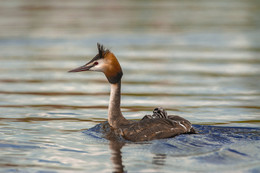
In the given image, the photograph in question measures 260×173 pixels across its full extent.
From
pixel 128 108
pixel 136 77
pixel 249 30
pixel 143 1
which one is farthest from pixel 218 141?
pixel 143 1

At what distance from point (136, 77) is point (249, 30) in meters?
14.3

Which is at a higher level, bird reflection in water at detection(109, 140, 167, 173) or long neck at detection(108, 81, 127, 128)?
long neck at detection(108, 81, 127, 128)

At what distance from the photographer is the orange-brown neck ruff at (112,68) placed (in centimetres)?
1120

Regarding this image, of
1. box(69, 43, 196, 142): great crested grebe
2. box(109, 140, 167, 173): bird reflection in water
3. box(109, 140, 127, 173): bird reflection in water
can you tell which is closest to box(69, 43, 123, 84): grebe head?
box(69, 43, 196, 142): great crested grebe

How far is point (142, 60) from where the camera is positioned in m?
22.2

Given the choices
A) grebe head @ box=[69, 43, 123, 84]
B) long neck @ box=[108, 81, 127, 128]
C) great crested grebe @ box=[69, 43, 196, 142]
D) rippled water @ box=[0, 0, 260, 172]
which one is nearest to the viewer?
rippled water @ box=[0, 0, 260, 172]

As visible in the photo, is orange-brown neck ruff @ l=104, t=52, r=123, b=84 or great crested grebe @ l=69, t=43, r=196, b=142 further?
orange-brown neck ruff @ l=104, t=52, r=123, b=84

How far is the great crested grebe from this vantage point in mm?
10570

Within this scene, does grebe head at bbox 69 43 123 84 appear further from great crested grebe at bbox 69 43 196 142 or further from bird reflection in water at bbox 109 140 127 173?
bird reflection in water at bbox 109 140 127 173

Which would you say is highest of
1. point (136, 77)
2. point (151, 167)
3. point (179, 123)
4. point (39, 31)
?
point (39, 31)

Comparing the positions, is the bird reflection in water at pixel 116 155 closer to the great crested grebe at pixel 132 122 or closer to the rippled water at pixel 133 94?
the rippled water at pixel 133 94

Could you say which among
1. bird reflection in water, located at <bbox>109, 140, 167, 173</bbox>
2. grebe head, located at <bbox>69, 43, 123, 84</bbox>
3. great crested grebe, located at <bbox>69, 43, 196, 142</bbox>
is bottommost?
bird reflection in water, located at <bbox>109, 140, 167, 173</bbox>

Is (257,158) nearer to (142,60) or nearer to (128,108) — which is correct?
(128,108)

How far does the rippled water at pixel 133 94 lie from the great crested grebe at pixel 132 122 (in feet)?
0.72
